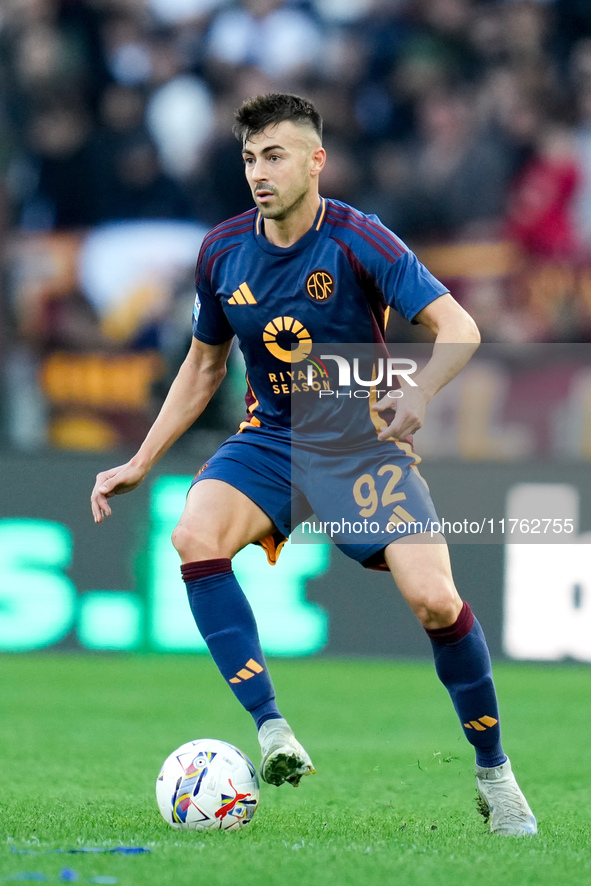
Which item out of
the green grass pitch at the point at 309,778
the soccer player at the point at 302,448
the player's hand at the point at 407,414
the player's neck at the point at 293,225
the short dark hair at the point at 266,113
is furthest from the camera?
the player's neck at the point at 293,225

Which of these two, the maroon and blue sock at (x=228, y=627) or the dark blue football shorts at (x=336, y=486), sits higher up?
the dark blue football shorts at (x=336, y=486)

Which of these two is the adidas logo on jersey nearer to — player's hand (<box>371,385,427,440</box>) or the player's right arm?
the player's right arm

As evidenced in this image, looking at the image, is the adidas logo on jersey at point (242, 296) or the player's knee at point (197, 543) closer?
the player's knee at point (197, 543)

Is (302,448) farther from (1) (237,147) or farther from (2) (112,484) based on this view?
(1) (237,147)

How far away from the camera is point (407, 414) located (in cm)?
329

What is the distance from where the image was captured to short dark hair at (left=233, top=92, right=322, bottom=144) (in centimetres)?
372

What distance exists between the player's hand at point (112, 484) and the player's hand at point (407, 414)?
0.88 m

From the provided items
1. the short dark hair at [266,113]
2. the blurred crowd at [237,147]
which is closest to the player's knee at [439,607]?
the short dark hair at [266,113]

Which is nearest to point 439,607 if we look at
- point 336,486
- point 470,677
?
point 470,677

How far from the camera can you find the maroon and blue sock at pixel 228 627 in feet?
12.0

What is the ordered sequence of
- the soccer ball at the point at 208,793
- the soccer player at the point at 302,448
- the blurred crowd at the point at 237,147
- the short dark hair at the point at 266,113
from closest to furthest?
the soccer ball at the point at 208,793 → the soccer player at the point at 302,448 → the short dark hair at the point at 266,113 → the blurred crowd at the point at 237,147

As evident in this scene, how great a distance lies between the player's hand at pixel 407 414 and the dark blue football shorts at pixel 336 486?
38 centimetres

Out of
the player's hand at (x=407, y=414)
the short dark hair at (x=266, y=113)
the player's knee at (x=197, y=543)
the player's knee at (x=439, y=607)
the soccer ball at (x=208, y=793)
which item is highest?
the short dark hair at (x=266, y=113)

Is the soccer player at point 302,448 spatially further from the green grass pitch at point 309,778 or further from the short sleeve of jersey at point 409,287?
the green grass pitch at point 309,778
